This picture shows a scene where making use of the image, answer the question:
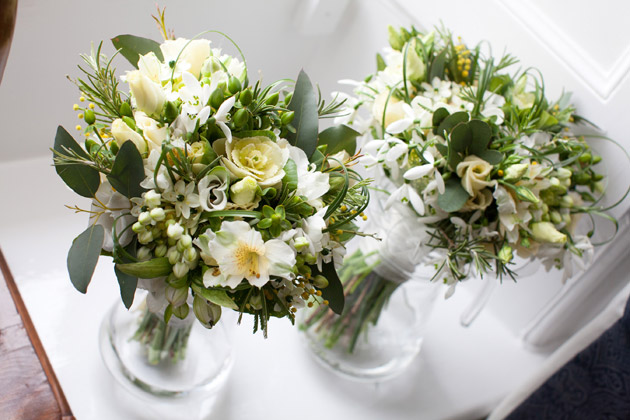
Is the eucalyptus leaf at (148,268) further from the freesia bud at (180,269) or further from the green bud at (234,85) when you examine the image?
the green bud at (234,85)

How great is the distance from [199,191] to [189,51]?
0.18 metres

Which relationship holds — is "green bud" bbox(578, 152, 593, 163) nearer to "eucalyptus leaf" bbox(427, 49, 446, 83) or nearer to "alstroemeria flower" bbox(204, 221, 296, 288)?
"eucalyptus leaf" bbox(427, 49, 446, 83)

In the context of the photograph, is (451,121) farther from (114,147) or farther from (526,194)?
(114,147)

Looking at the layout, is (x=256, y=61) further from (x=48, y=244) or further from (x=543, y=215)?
(x=543, y=215)

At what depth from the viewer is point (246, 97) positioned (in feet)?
1.96

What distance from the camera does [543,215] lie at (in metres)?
0.83

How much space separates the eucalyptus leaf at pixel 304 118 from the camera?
66 centimetres

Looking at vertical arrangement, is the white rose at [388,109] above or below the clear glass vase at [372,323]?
above

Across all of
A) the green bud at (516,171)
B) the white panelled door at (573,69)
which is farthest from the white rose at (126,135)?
the white panelled door at (573,69)

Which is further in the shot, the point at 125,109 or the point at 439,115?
the point at 439,115

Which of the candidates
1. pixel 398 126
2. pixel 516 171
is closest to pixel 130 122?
pixel 398 126

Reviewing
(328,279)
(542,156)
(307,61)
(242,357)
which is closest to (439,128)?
(542,156)

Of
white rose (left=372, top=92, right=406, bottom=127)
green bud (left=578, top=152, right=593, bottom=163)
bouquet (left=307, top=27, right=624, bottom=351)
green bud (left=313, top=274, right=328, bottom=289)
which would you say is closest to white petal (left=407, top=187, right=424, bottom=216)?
bouquet (left=307, top=27, right=624, bottom=351)

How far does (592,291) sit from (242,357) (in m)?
0.71
